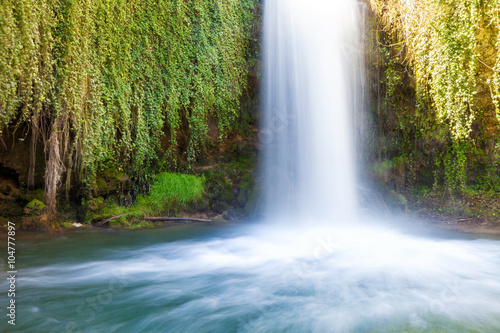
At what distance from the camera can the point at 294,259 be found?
452 cm

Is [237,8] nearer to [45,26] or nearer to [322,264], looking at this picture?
[45,26]

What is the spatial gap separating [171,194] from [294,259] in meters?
3.71

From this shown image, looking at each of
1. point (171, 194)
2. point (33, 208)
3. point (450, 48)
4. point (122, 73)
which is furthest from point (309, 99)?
point (33, 208)

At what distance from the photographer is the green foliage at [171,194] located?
7.08m

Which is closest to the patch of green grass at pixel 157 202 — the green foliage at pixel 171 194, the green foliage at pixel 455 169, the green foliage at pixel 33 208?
the green foliage at pixel 171 194

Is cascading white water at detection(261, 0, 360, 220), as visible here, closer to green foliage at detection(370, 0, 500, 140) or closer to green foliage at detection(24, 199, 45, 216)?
green foliage at detection(370, 0, 500, 140)

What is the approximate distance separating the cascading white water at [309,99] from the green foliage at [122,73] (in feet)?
2.81

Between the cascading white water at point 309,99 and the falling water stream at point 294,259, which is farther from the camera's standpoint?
the cascading white water at point 309,99

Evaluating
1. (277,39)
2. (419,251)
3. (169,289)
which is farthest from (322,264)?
(277,39)

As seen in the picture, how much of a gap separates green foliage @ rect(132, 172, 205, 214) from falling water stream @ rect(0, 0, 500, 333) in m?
0.84

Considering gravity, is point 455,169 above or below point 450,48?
below

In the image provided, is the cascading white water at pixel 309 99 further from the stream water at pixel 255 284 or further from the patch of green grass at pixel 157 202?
the stream water at pixel 255 284

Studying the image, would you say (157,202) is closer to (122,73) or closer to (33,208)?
(33,208)

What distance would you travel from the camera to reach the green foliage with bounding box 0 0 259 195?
4230 mm
